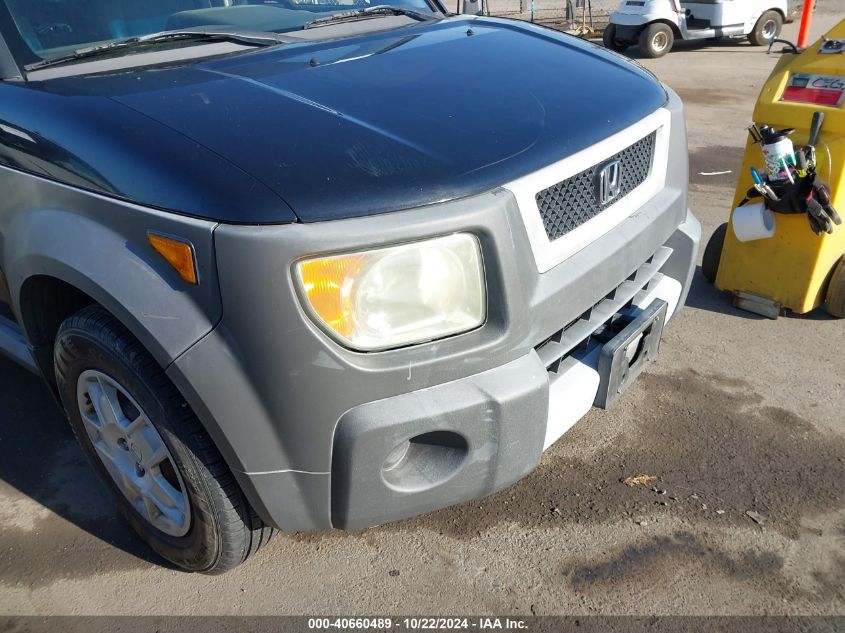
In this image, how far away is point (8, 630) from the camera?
7.13 ft

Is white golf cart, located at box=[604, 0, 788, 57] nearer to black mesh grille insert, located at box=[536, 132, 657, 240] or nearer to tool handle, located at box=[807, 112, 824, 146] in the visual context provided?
tool handle, located at box=[807, 112, 824, 146]

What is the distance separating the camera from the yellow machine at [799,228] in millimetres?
3285

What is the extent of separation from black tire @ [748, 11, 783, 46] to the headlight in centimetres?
1324

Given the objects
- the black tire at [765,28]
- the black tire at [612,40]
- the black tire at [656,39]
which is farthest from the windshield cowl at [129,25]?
the black tire at [765,28]

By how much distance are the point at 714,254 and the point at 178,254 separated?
3242mm

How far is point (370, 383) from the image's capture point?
5.58 ft

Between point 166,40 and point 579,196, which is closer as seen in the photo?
point 579,196

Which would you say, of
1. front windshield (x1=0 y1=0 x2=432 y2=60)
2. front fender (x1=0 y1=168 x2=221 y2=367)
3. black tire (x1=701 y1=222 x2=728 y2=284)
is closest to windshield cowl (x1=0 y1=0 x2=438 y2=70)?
front windshield (x1=0 y1=0 x2=432 y2=60)

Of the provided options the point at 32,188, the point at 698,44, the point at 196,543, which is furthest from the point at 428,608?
the point at 698,44

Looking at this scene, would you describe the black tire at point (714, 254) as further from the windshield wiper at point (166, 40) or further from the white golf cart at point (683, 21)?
the white golf cart at point (683, 21)

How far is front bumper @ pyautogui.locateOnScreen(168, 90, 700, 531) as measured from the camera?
1.62 m

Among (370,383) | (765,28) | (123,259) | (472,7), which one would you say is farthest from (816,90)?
(765,28)

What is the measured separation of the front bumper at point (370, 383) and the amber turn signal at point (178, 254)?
9 cm

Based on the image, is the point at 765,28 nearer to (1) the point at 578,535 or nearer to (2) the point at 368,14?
(2) the point at 368,14
